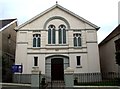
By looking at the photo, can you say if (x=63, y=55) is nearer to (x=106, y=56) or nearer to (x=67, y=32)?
(x=67, y=32)

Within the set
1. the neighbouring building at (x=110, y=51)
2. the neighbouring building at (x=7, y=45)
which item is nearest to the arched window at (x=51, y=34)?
the neighbouring building at (x=7, y=45)

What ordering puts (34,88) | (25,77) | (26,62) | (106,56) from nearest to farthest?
(34,88)
(25,77)
(26,62)
(106,56)

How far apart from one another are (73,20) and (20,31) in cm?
729

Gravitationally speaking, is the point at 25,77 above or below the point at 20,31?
below

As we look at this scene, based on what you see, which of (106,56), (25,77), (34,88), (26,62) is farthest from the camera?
(106,56)

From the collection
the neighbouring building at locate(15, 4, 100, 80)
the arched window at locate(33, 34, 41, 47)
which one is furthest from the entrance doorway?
the arched window at locate(33, 34, 41, 47)

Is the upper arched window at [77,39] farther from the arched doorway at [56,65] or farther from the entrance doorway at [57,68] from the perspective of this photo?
the entrance doorway at [57,68]

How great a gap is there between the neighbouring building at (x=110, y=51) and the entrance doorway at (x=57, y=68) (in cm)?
684

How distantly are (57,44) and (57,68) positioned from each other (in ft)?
10.5

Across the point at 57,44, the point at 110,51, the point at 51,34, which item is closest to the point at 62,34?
the point at 51,34

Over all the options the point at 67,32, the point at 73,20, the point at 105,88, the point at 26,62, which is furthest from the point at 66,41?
the point at 105,88

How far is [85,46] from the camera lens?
29281 mm

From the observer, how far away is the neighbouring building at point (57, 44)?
29.1 metres

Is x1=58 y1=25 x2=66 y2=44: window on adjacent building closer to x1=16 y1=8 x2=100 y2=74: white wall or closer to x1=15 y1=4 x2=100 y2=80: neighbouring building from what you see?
x1=15 y1=4 x2=100 y2=80: neighbouring building
